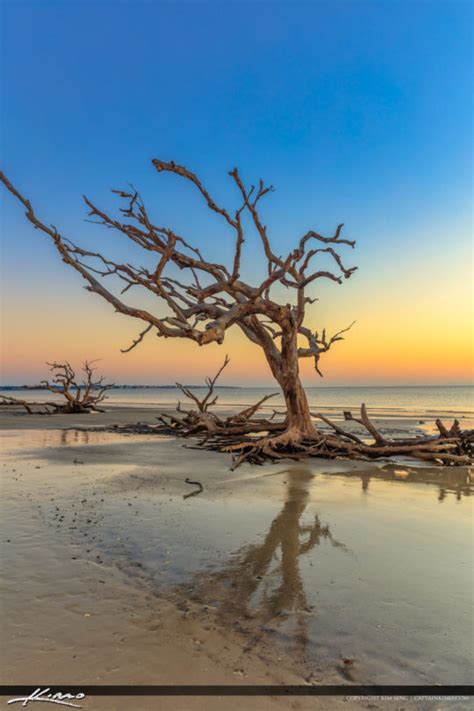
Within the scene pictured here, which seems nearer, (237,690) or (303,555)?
(237,690)

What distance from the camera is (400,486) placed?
754cm

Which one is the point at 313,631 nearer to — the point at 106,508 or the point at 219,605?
the point at 219,605

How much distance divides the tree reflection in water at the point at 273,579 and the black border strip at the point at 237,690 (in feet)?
1.43

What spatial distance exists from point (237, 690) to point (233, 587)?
1.22 meters

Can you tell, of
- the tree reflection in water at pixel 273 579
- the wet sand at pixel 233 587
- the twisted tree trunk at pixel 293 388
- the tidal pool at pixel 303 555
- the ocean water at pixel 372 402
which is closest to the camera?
the wet sand at pixel 233 587

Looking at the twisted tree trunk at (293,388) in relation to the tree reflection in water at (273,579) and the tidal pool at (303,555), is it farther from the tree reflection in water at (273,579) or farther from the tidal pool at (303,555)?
the tree reflection in water at (273,579)

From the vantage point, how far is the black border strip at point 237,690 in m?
2.18

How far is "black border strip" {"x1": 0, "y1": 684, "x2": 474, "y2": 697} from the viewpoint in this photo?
2180 millimetres

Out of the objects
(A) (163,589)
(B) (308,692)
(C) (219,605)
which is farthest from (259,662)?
(A) (163,589)

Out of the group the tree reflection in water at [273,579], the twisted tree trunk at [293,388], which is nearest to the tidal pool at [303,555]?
the tree reflection in water at [273,579]

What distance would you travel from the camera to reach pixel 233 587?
3.42m

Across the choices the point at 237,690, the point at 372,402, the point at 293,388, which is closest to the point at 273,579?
the point at 237,690

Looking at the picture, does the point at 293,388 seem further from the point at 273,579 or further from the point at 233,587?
the point at 233,587

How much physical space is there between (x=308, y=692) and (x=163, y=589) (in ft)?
4.70
